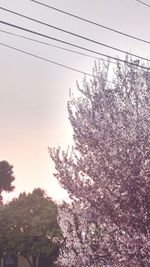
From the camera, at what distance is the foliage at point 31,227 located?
3766 centimetres

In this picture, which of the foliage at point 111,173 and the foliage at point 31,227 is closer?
Answer: the foliage at point 111,173

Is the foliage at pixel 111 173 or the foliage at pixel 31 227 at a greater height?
the foliage at pixel 31 227

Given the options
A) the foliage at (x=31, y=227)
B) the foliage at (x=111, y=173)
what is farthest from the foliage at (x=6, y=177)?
the foliage at (x=111, y=173)

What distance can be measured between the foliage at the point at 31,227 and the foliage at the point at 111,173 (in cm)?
2333

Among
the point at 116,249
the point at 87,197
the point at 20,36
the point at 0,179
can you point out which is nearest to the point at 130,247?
the point at 116,249

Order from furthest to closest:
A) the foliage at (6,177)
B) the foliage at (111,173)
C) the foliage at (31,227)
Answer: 1. the foliage at (6,177)
2. the foliage at (31,227)
3. the foliage at (111,173)

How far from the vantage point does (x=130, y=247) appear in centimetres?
1148

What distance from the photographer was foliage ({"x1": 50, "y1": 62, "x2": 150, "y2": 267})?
1121cm

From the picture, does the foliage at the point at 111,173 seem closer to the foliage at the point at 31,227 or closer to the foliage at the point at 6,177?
the foliage at the point at 31,227

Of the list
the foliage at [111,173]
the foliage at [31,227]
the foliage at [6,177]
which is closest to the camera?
the foliage at [111,173]

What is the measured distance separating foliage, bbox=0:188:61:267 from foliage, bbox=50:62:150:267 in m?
23.3

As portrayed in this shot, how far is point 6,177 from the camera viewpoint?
70.3m

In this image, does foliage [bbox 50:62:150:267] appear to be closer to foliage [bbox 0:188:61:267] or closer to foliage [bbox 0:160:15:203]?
foliage [bbox 0:188:61:267]

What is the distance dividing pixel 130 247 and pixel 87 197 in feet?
6.26
